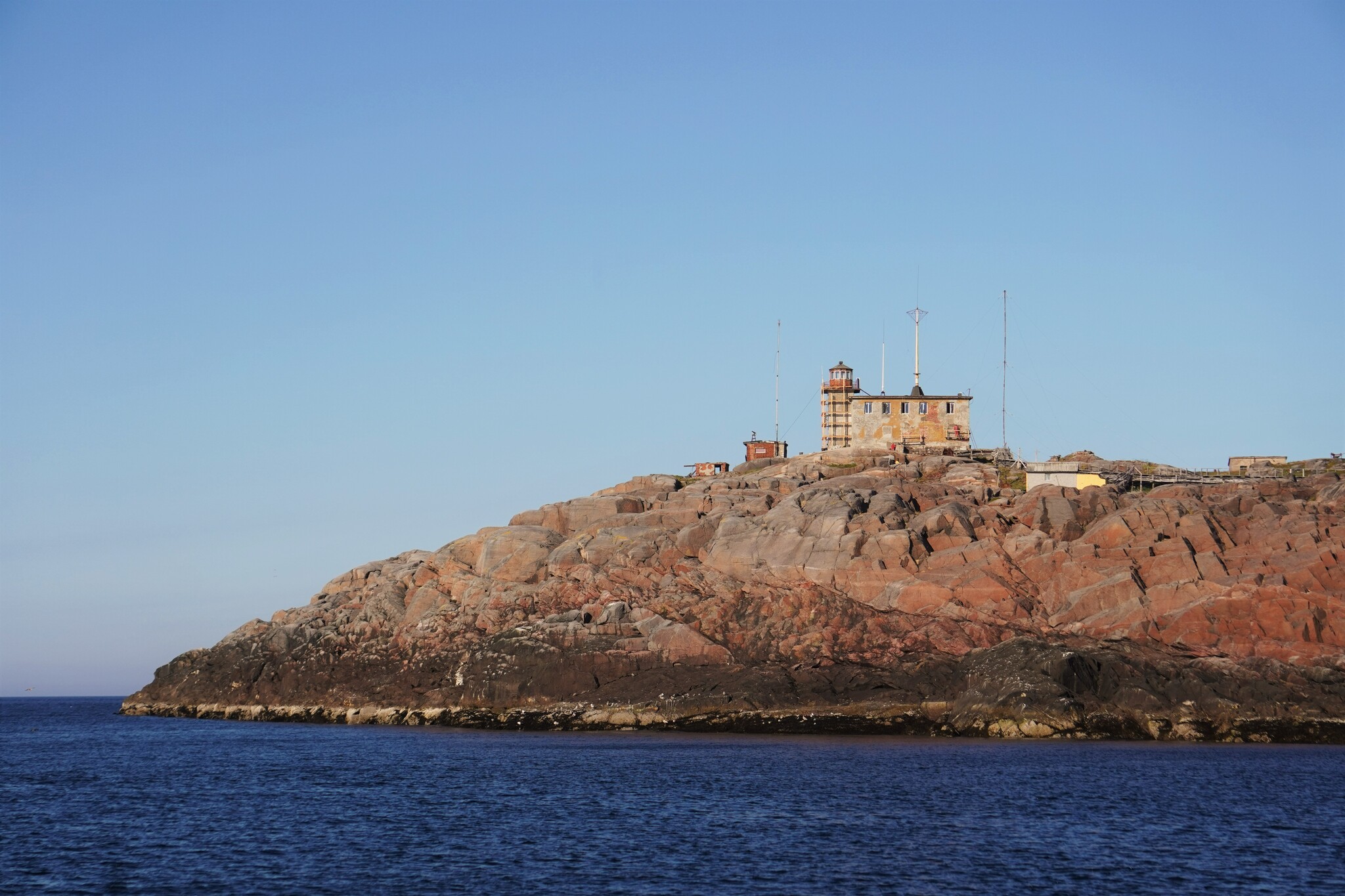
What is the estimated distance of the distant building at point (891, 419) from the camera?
104312 millimetres

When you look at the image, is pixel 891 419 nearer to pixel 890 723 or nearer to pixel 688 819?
pixel 890 723

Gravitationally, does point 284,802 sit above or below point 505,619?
below

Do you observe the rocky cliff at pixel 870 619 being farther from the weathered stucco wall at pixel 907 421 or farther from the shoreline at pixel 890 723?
the weathered stucco wall at pixel 907 421

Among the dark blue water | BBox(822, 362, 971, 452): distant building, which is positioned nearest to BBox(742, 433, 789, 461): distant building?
BBox(822, 362, 971, 452): distant building

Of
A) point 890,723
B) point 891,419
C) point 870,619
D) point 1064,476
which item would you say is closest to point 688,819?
point 890,723

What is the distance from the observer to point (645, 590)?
76812mm

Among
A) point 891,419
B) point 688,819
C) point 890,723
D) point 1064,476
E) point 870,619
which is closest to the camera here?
point 688,819

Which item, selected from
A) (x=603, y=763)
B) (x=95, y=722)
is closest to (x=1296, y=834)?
(x=603, y=763)

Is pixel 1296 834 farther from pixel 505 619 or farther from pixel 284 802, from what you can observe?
pixel 505 619

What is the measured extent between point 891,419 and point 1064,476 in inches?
735

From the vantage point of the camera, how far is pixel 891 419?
343 feet

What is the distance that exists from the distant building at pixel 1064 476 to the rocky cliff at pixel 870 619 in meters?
3.01

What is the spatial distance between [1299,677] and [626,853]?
128ft

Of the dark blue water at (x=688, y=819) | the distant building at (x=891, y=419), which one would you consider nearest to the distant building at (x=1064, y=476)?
the distant building at (x=891, y=419)
